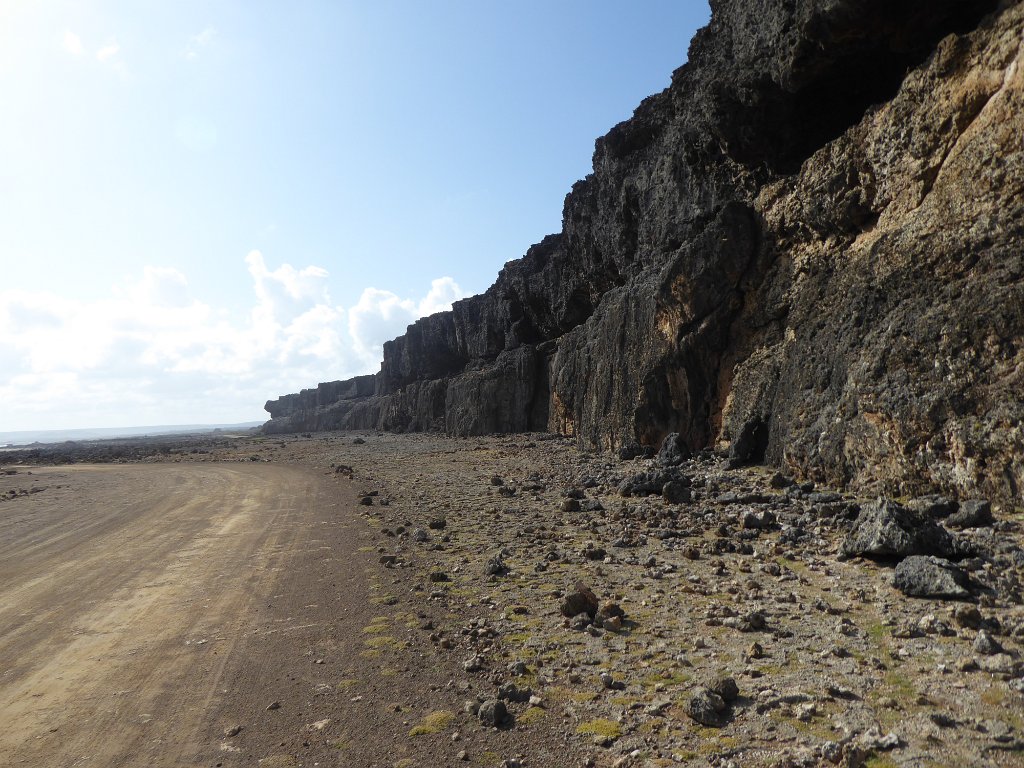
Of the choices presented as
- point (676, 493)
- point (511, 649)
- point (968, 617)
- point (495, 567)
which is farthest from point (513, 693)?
point (676, 493)

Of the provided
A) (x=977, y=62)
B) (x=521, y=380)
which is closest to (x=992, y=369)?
(x=977, y=62)

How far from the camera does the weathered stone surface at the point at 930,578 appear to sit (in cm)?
715

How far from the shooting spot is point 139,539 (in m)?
15.9

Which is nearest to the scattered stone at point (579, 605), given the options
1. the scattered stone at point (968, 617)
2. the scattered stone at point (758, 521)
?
the scattered stone at point (968, 617)

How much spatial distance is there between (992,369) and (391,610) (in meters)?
12.6

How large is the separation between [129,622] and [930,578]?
1169cm

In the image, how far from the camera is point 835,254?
61.2 feet

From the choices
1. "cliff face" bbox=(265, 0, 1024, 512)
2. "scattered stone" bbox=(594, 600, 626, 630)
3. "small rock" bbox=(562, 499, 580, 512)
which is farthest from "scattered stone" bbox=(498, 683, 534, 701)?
"small rock" bbox=(562, 499, 580, 512)

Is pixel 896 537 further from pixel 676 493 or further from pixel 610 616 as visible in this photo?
pixel 676 493

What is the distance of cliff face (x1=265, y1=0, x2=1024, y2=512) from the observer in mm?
12406

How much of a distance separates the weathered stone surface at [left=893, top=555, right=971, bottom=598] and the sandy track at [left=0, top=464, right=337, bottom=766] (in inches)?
330

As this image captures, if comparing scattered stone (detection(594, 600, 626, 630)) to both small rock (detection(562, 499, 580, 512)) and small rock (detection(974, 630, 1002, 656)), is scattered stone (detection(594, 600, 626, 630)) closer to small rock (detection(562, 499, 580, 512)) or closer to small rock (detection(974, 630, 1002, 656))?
small rock (detection(974, 630, 1002, 656))

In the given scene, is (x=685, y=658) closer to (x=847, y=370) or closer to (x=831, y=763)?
(x=831, y=763)

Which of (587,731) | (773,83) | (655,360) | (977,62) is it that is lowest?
(587,731)
